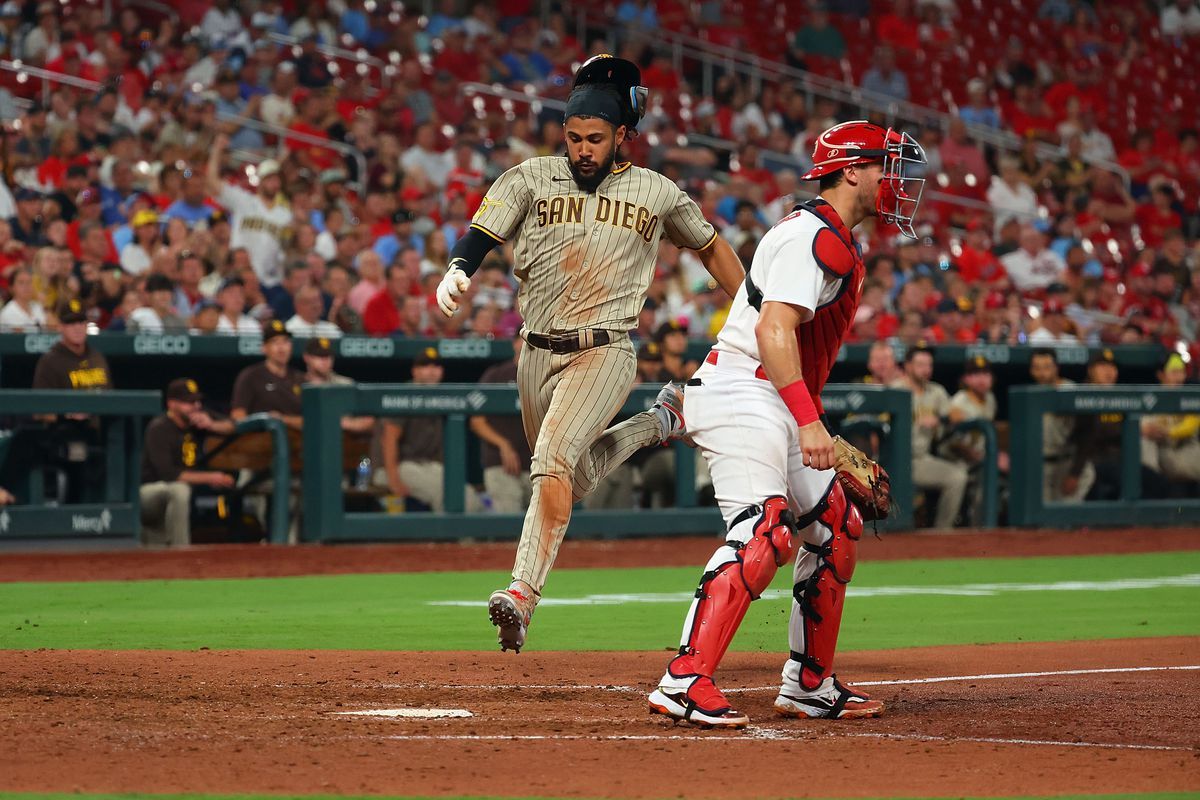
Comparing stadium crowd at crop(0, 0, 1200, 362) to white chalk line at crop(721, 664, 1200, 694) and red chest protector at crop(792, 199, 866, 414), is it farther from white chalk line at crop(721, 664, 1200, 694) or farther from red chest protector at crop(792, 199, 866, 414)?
A: red chest protector at crop(792, 199, 866, 414)

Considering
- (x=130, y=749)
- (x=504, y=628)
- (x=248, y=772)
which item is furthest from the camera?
(x=504, y=628)

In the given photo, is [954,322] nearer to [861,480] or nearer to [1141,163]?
[1141,163]

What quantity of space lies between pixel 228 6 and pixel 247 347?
5466mm

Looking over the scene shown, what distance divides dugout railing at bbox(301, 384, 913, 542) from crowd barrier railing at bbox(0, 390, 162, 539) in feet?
3.86

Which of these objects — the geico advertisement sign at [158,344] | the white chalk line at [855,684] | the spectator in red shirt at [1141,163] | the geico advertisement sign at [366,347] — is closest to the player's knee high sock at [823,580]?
the white chalk line at [855,684]

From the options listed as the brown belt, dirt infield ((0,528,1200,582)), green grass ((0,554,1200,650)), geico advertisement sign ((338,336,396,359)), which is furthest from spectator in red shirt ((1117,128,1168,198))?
the brown belt

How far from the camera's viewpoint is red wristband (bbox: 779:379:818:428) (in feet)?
16.2

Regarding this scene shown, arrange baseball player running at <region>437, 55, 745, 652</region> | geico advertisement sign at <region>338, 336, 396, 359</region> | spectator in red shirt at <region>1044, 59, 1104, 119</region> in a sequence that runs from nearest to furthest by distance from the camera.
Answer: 1. baseball player running at <region>437, 55, 745, 652</region>
2. geico advertisement sign at <region>338, 336, 396, 359</region>
3. spectator in red shirt at <region>1044, 59, 1104, 119</region>

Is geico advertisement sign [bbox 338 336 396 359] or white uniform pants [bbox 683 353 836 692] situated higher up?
geico advertisement sign [bbox 338 336 396 359]

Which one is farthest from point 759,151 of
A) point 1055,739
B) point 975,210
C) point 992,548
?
point 1055,739

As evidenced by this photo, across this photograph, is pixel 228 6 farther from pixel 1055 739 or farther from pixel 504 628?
pixel 1055 739

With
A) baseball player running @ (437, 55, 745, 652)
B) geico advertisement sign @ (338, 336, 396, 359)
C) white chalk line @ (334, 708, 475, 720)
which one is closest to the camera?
white chalk line @ (334, 708, 475, 720)

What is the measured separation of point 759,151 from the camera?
19.3 meters

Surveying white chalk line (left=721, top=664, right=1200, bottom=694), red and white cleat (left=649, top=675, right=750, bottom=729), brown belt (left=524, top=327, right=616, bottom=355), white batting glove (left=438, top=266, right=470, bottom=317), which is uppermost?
white batting glove (left=438, top=266, right=470, bottom=317)
